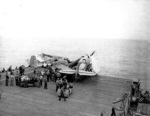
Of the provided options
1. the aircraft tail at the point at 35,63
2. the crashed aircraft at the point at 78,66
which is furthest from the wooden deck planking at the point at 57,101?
the aircraft tail at the point at 35,63

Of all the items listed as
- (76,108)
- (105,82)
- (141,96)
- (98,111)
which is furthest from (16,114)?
(141,96)

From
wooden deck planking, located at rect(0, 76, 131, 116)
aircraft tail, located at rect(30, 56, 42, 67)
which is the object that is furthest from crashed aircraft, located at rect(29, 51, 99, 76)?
wooden deck planking, located at rect(0, 76, 131, 116)

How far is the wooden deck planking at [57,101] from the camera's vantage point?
44.3 ft

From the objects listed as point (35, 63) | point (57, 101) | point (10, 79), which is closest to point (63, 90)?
point (57, 101)

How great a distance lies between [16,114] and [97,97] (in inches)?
293

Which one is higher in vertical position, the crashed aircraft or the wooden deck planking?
the crashed aircraft

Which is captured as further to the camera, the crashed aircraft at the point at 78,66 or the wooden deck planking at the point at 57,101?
the crashed aircraft at the point at 78,66

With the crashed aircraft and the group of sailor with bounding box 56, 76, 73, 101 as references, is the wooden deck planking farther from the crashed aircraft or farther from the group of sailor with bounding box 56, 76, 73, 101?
the crashed aircraft

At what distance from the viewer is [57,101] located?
15.6m

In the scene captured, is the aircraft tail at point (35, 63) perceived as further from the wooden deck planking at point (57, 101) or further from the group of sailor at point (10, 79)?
the group of sailor at point (10, 79)

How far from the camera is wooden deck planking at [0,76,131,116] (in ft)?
44.3

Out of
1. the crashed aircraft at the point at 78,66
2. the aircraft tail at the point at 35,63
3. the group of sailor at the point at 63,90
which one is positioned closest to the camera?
the group of sailor at the point at 63,90

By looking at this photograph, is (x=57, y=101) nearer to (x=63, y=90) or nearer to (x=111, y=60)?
(x=63, y=90)

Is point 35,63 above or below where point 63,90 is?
above
